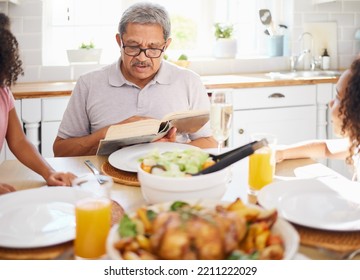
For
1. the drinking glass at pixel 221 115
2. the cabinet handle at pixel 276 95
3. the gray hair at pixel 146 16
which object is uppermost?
the gray hair at pixel 146 16

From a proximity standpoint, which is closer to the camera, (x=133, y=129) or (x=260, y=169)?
(x=260, y=169)

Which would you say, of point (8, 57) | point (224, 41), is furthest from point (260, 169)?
point (224, 41)

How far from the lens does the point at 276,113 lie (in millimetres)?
3008

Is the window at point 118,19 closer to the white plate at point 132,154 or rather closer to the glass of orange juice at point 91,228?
the white plate at point 132,154

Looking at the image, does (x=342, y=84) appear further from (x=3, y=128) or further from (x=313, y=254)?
(x=3, y=128)

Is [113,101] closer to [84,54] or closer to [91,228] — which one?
[91,228]

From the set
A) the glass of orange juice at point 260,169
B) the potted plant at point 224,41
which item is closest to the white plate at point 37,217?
the glass of orange juice at point 260,169

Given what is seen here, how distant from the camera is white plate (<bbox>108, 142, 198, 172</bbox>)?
4.50 ft

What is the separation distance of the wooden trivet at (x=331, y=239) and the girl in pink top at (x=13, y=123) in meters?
0.63

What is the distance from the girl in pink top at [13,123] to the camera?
1.31 metres

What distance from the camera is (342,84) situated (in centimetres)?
133

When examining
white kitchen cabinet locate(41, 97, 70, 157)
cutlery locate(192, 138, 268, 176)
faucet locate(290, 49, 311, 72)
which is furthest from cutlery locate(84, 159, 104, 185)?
faucet locate(290, 49, 311, 72)

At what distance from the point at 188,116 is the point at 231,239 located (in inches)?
33.1

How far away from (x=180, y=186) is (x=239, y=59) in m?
2.73
